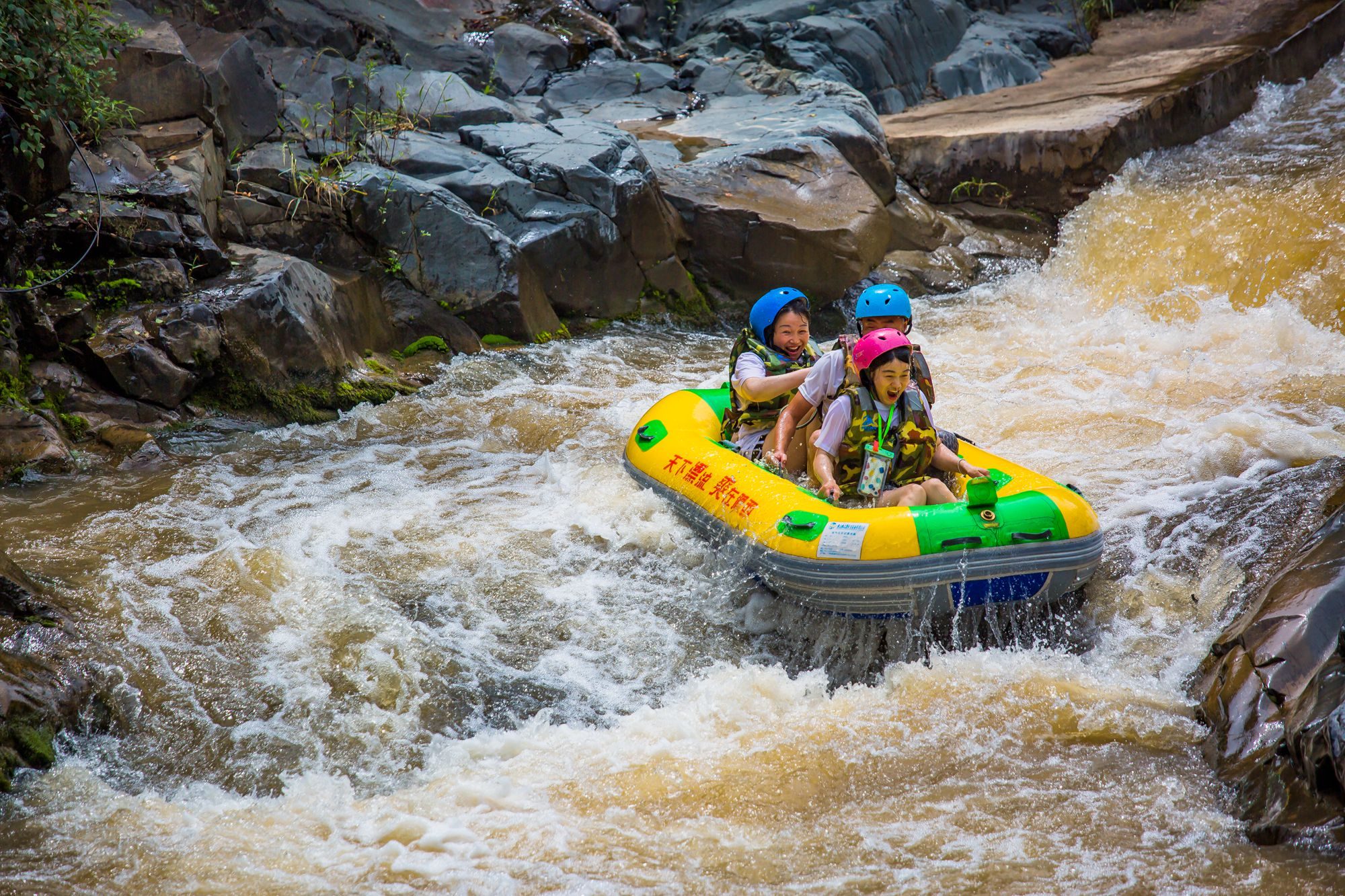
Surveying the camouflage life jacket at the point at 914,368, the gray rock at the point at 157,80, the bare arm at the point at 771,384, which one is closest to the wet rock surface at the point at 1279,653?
the camouflage life jacket at the point at 914,368

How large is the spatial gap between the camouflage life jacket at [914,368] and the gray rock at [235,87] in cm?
496

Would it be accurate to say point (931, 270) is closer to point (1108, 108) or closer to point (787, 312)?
point (1108, 108)

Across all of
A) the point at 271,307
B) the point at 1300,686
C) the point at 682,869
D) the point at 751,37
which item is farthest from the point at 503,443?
the point at 751,37

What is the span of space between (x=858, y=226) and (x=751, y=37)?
4196mm

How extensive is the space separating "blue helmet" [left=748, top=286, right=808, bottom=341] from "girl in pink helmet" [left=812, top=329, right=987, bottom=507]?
26.6 inches

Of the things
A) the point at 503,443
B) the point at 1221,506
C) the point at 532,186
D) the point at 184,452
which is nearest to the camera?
the point at 1221,506

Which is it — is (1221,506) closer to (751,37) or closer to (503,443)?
(503,443)

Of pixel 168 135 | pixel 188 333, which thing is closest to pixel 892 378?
pixel 188 333

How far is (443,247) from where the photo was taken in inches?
283

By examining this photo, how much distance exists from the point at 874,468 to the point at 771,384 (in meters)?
0.70

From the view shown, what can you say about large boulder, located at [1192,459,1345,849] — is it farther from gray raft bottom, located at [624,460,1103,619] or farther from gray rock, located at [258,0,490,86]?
gray rock, located at [258,0,490,86]

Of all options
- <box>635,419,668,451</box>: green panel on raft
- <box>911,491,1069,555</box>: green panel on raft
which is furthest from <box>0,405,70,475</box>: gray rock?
<box>911,491,1069,555</box>: green panel on raft

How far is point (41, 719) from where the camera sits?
3283 mm

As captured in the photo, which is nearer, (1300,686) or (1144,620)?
(1300,686)
